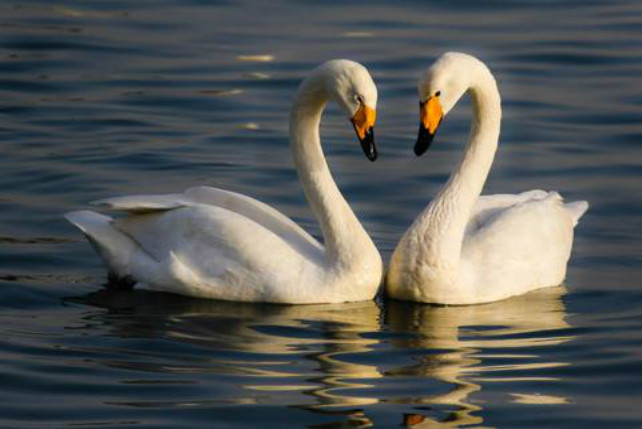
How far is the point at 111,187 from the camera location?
1409 cm

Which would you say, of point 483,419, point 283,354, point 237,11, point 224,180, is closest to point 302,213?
point 224,180

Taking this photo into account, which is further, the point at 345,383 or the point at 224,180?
the point at 224,180

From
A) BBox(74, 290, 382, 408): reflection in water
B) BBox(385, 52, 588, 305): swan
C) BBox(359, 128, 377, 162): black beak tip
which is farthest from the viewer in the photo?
BBox(385, 52, 588, 305): swan

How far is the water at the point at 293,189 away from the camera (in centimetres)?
942

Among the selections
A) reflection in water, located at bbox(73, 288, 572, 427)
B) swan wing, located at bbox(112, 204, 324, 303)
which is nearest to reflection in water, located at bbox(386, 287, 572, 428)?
reflection in water, located at bbox(73, 288, 572, 427)

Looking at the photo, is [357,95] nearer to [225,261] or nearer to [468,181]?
Answer: [468,181]

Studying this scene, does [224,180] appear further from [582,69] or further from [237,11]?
[237,11]

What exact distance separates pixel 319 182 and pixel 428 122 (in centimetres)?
95

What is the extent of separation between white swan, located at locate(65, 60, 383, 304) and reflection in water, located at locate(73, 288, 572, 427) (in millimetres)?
114

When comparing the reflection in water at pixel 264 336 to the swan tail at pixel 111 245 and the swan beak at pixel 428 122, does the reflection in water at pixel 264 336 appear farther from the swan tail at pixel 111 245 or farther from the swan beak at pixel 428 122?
the swan beak at pixel 428 122

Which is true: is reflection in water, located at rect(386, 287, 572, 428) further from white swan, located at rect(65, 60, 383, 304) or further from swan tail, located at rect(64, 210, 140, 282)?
swan tail, located at rect(64, 210, 140, 282)

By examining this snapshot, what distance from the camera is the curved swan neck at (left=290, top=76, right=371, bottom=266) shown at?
11266 millimetres

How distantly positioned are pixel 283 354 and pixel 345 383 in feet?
2.19

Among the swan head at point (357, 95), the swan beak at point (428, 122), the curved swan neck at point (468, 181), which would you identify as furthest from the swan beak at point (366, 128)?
the curved swan neck at point (468, 181)
